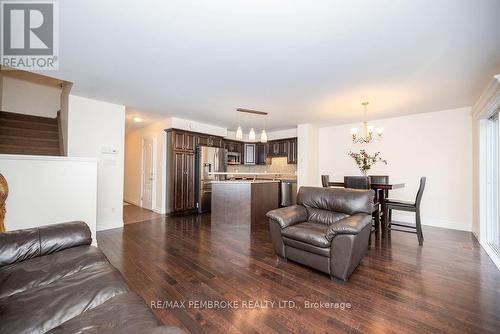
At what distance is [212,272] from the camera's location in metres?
2.44

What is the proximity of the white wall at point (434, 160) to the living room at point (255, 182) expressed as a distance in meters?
0.03

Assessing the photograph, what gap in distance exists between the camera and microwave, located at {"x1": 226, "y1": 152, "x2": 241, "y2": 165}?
691 centimetres

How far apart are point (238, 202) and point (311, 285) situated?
2.53 m

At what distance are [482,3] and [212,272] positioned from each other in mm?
3594

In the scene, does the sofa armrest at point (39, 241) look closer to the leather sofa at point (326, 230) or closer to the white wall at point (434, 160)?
the leather sofa at point (326, 230)

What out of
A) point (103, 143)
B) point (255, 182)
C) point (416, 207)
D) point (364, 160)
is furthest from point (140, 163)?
point (416, 207)

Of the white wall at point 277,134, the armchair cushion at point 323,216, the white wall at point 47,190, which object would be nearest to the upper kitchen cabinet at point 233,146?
the white wall at point 277,134

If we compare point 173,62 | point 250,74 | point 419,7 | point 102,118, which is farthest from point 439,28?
point 102,118

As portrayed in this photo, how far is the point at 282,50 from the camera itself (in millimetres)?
2363

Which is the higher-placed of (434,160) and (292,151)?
(292,151)

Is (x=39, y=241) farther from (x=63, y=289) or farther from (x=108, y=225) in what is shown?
(x=108, y=225)

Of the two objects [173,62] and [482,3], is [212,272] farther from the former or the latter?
[482,3]

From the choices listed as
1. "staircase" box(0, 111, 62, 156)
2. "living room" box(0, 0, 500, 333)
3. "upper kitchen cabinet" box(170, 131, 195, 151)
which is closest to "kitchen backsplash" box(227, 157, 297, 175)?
"upper kitchen cabinet" box(170, 131, 195, 151)

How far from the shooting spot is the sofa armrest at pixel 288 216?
2.74m
